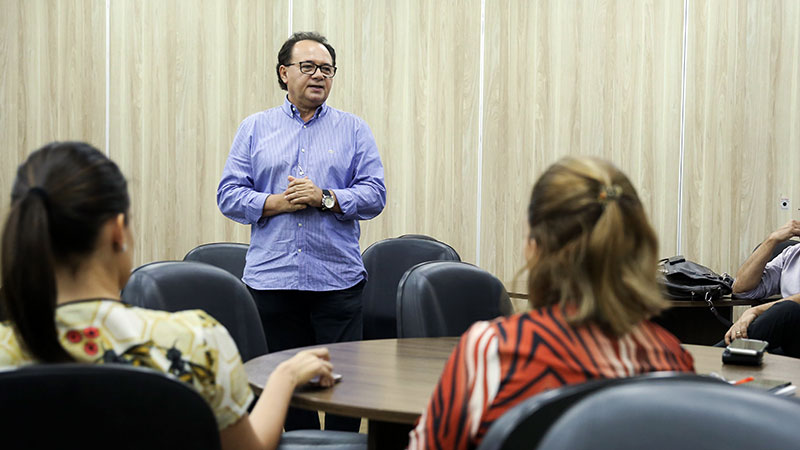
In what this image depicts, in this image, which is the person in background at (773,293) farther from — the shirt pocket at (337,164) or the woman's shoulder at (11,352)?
the woman's shoulder at (11,352)

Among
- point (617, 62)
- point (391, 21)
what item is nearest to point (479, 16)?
point (391, 21)

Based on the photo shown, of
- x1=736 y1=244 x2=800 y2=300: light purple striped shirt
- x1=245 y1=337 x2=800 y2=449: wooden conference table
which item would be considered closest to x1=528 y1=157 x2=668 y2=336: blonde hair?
x1=245 y1=337 x2=800 y2=449: wooden conference table

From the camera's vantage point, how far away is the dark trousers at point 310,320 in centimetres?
337

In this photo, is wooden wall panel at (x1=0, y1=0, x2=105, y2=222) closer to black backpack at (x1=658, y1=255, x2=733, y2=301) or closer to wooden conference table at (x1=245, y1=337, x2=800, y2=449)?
black backpack at (x1=658, y1=255, x2=733, y2=301)

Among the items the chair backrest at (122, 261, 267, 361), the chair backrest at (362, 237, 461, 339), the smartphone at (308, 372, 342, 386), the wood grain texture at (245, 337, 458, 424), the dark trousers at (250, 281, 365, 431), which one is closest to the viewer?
the wood grain texture at (245, 337, 458, 424)

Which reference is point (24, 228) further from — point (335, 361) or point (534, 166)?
point (534, 166)

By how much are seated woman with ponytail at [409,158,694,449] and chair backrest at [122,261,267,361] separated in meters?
1.35

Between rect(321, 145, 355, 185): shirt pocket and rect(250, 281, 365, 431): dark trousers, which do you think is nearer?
rect(250, 281, 365, 431): dark trousers

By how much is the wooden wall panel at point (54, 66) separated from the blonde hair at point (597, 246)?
16.2 feet

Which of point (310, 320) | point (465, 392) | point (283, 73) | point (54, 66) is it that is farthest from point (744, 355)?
point (54, 66)

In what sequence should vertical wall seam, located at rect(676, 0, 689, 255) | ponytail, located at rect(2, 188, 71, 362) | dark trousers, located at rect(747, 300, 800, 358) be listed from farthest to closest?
vertical wall seam, located at rect(676, 0, 689, 255)
dark trousers, located at rect(747, 300, 800, 358)
ponytail, located at rect(2, 188, 71, 362)

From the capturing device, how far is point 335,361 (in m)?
2.33

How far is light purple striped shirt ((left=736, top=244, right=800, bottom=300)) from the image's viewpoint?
14.4ft

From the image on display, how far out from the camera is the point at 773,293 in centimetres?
A: 457
